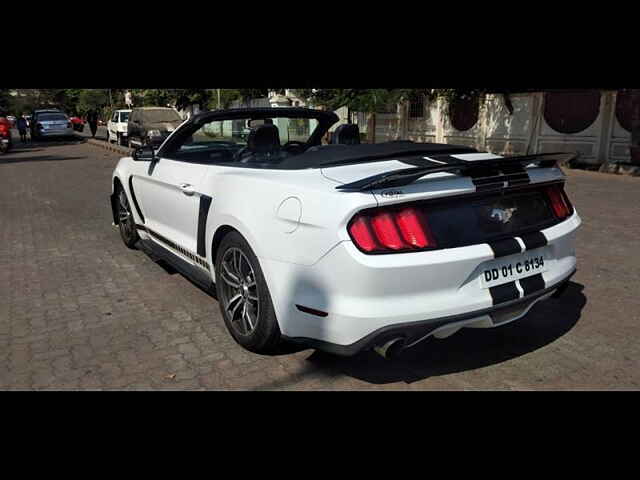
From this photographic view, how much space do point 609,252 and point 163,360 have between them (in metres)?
4.99

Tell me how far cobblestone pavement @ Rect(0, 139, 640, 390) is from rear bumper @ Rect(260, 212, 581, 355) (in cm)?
47

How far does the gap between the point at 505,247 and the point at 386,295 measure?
0.75 metres

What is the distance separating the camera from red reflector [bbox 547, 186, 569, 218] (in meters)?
3.39

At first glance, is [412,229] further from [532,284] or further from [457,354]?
[457,354]

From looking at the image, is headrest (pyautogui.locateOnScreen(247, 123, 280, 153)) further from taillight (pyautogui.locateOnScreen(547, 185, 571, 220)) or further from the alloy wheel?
taillight (pyautogui.locateOnScreen(547, 185, 571, 220))

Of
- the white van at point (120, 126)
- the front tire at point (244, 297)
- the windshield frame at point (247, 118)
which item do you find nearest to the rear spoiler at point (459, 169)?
the front tire at point (244, 297)

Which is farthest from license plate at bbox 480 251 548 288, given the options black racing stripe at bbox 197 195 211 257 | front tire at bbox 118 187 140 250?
front tire at bbox 118 187 140 250

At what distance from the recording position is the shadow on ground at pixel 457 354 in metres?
3.23

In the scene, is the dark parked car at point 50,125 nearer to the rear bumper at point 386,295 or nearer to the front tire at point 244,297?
the front tire at point 244,297

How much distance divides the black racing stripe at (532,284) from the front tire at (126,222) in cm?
423
